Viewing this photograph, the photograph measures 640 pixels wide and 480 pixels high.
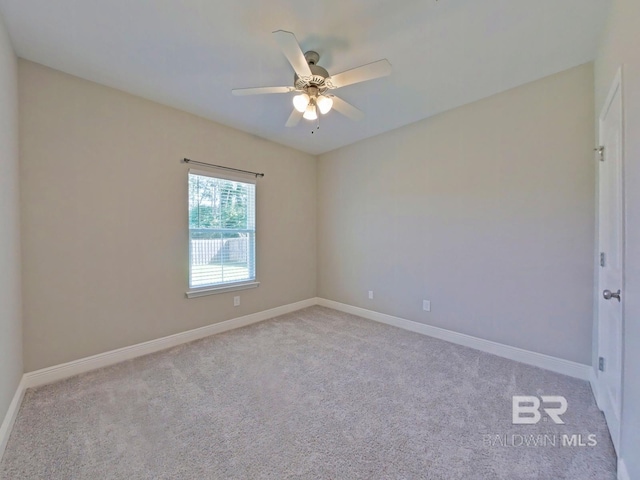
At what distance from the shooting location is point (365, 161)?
396 centimetres

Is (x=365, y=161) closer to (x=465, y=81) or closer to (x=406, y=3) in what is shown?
(x=465, y=81)

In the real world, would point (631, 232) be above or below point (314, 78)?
below

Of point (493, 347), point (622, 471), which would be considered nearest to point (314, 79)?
point (622, 471)

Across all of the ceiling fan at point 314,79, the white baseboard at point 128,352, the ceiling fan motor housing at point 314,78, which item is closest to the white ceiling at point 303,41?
the ceiling fan motor housing at point 314,78

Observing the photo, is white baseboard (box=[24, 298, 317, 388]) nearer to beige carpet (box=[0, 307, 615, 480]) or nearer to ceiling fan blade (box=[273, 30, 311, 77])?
beige carpet (box=[0, 307, 615, 480])

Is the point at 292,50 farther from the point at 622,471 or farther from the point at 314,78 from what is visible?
the point at 622,471

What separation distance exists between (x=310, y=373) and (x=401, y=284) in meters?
1.73

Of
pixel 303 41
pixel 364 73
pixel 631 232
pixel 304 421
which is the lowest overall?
pixel 304 421

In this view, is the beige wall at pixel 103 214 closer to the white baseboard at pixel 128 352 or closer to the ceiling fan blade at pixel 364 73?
the white baseboard at pixel 128 352

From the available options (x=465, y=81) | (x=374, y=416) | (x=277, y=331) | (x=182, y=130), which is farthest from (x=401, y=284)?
(x=182, y=130)

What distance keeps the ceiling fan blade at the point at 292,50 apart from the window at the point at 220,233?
1879 millimetres

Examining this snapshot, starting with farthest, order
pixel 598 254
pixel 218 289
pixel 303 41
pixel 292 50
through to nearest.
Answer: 1. pixel 218 289
2. pixel 598 254
3. pixel 303 41
4. pixel 292 50

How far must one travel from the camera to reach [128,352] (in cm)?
268

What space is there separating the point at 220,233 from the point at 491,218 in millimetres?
3100
